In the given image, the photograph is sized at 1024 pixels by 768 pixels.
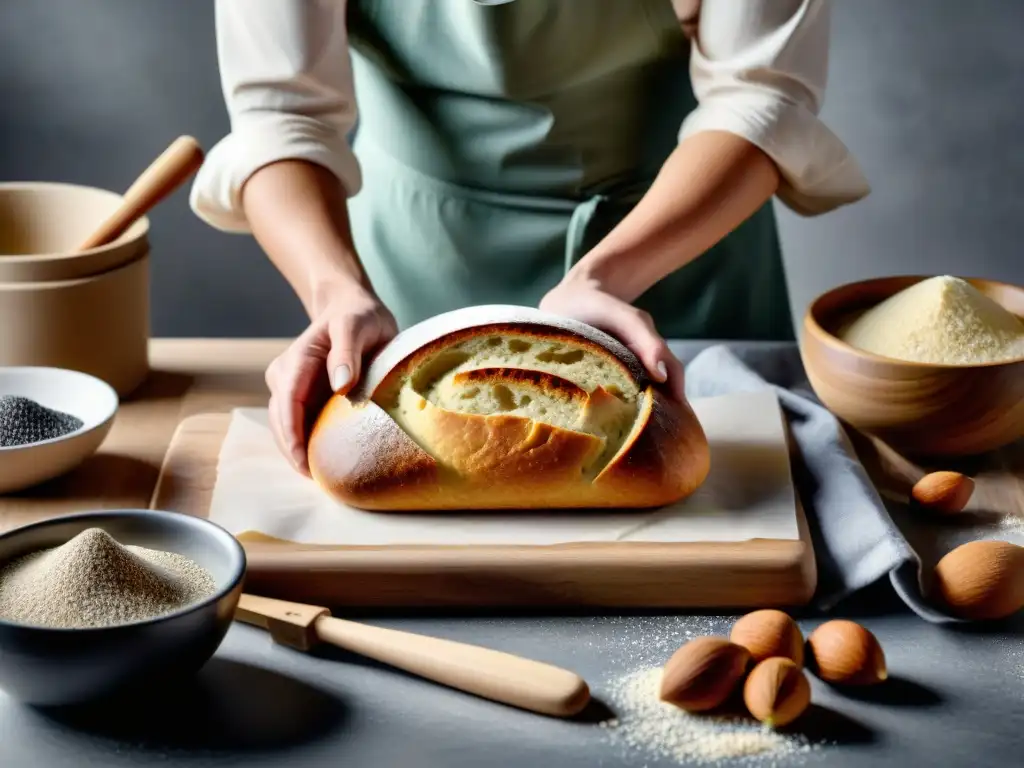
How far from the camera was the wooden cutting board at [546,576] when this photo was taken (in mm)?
1056

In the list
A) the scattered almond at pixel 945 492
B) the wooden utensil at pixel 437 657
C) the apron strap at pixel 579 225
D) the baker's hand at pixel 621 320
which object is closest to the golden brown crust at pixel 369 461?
the wooden utensil at pixel 437 657

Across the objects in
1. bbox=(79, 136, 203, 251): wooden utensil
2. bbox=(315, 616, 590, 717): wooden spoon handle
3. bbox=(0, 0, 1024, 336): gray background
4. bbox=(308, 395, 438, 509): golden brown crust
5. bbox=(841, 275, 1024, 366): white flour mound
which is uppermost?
bbox=(79, 136, 203, 251): wooden utensil

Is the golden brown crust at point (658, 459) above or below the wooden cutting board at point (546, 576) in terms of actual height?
above

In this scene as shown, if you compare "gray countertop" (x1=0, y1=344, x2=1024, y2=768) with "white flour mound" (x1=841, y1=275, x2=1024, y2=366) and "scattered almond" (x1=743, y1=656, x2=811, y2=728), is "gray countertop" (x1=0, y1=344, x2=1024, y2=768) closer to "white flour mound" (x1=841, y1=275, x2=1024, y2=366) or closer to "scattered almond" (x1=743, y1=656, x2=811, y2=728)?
"scattered almond" (x1=743, y1=656, x2=811, y2=728)

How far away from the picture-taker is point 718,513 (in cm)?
115

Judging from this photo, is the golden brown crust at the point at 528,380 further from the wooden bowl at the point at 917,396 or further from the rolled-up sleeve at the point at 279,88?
the rolled-up sleeve at the point at 279,88

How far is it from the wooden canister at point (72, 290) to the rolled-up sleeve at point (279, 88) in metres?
0.13

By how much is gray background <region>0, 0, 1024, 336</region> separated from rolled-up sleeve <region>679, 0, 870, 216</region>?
143cm

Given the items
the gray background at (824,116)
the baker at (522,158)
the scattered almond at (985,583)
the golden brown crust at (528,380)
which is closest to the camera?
the scattered almond at (985,583)

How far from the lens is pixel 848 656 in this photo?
94 cm

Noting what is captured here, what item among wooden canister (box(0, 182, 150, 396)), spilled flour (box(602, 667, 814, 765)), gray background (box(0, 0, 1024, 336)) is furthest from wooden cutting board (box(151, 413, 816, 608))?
gray background (box(0, 0, 1024, 336))

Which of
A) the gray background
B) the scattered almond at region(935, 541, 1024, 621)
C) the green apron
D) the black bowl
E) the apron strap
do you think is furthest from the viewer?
the gray background

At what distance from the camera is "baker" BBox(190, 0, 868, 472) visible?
1.36 m

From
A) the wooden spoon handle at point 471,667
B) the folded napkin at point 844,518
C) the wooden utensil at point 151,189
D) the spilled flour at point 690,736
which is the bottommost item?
the folded napkin at point 844,518
